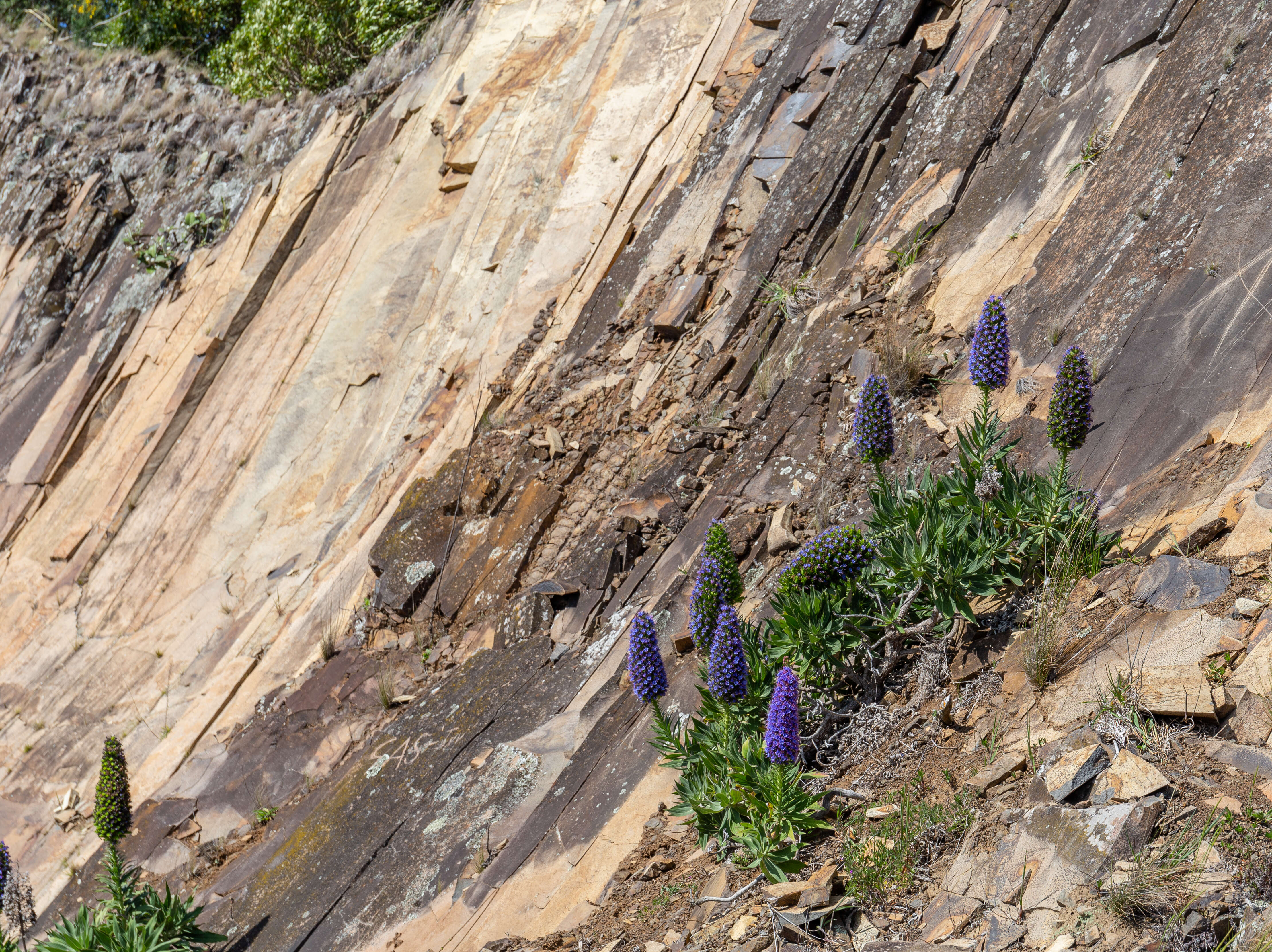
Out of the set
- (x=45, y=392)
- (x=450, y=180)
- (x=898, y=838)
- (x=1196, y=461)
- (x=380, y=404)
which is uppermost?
(x=45, y=392)

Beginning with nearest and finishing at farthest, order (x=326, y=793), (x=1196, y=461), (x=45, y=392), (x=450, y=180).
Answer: (x=1196, y=461), (x=326, y=793), (x=450, y=180), (x=45, y=392)

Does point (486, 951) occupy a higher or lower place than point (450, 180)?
lower

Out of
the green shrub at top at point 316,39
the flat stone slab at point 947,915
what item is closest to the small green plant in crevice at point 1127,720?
the flat stone slab at point 947,915

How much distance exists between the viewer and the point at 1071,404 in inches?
165

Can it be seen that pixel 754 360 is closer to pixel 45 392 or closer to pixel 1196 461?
pixel 1196 461

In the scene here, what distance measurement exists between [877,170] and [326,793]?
6.15 meters

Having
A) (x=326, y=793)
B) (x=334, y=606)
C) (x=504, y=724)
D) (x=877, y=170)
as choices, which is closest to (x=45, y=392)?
(x=334, y=606)

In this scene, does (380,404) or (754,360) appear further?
(380,404)

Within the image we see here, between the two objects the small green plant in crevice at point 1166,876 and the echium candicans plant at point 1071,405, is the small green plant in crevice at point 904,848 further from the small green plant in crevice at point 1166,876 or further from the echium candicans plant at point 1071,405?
the echium candicans plant at point 1071,405

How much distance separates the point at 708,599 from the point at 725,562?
21 centimetres

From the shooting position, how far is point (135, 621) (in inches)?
409

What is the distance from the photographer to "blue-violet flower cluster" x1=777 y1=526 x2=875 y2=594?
442 cm

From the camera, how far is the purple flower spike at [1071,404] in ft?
13.7

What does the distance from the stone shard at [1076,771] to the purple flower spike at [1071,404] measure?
135 cm
